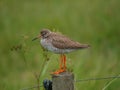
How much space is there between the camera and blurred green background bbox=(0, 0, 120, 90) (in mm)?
9136

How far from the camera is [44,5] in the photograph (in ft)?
45.2

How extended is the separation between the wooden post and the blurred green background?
187 centimetres

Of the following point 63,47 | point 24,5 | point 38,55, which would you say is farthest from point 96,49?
point 63,47

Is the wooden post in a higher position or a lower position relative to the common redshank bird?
lower

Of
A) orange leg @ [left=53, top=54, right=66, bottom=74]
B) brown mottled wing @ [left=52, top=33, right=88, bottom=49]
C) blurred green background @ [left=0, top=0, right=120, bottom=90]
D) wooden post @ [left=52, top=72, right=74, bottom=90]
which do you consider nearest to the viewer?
wooden post @ [left=52, top=72, right=74, bottom=90]

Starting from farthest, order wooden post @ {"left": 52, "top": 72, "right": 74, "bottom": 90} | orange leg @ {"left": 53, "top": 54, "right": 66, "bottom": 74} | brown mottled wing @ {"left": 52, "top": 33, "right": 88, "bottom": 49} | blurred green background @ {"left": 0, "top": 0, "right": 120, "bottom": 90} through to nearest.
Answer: blurred green background @ {"left": 0, "top": 0, "right": 120, "bottom": 90} < brown mottled wing @ {"left": 52, "top": 33, "right": 88, "bottom": 49} < orange leg @ {"left": 53, "top": 54, "right": 66, "bottom": 74} < wooden post @ {"left": 52, "top": 72, "right": 74, "bottom": 90}

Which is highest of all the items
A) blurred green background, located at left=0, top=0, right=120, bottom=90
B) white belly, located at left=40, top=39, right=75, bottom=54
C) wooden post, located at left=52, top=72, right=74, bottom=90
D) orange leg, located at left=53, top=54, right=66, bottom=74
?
white belly, located at left=40, top=39, right=75, bottom=54

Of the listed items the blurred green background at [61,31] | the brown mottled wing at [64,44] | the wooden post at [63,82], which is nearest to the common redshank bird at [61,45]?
the brown mottled wing at [64,44]

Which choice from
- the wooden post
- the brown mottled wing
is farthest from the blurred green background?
the wooden post

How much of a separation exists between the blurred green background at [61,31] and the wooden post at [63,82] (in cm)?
187

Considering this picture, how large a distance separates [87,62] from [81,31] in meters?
2.20

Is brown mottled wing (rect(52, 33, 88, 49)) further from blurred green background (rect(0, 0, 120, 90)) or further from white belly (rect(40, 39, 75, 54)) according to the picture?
blurred green background (rect(0, 0, 120, 90))

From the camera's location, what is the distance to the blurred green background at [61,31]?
9.14 m

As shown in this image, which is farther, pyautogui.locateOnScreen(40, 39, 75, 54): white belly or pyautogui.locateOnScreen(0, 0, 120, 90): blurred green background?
pyautogui.locateOnScreen(0, 0, 120, 90): blurred green background
